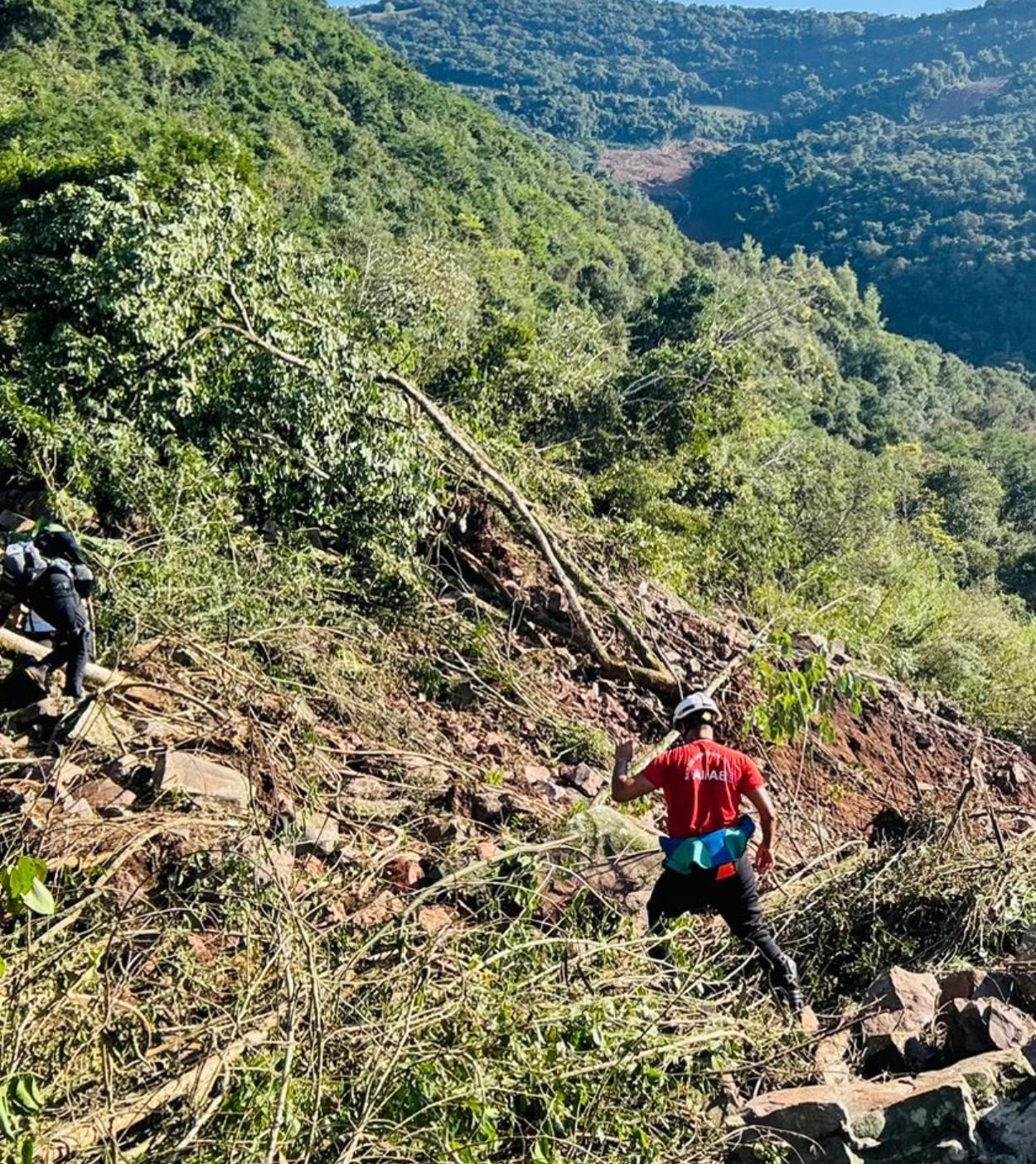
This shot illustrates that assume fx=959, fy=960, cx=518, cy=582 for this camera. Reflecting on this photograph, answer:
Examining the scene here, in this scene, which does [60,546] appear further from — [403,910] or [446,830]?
[403,910]

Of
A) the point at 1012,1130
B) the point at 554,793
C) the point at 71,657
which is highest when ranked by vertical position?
the point at 1012,1130

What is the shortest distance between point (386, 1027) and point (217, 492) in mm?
4557

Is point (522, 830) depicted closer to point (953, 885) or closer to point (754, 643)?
point (953, 885)

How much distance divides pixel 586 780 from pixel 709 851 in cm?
177

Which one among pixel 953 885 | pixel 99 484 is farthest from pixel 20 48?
pixel 953 885

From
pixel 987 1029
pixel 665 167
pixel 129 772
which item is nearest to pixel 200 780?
pixel 129 772

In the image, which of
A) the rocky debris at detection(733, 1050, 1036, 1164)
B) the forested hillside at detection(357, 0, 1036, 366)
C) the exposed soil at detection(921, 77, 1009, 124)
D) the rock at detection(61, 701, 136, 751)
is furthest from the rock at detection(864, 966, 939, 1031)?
the exposed soil at detection(921, 77, 1009, 124)

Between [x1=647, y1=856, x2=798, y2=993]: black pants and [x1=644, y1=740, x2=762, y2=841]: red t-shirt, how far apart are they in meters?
0.18

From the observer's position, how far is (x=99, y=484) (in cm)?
665

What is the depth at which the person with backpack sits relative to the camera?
14.8ft

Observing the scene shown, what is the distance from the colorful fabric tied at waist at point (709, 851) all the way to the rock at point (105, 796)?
2.23 metres

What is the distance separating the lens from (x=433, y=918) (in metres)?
3.78

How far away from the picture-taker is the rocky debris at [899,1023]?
344 centimetres

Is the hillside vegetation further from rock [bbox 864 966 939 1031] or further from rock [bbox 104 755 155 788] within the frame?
rock [bbox 864 966 939 1031]
